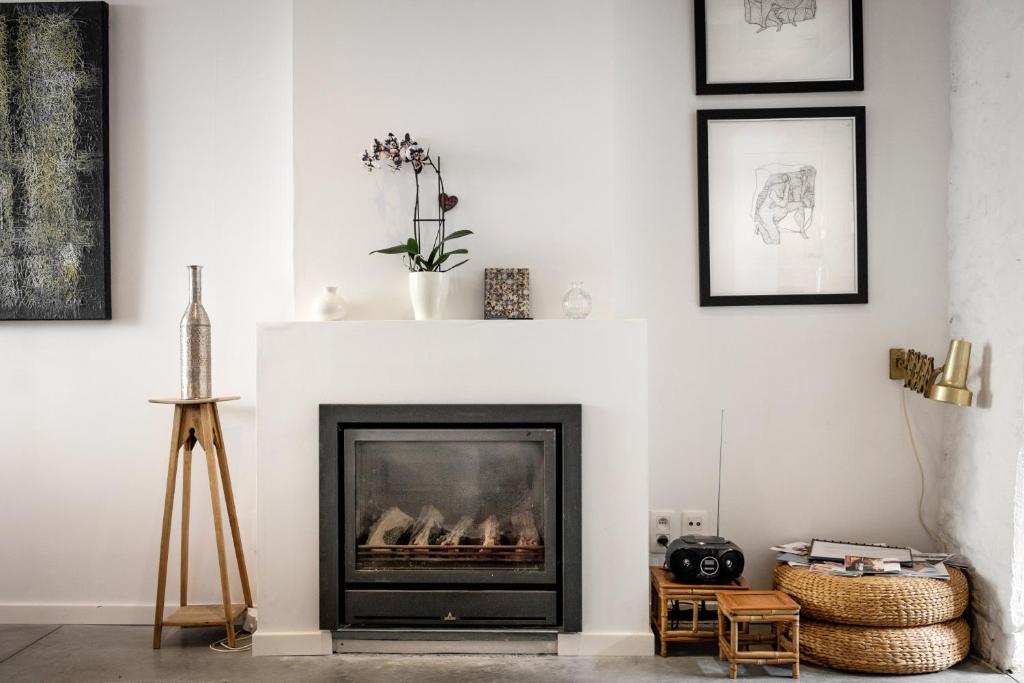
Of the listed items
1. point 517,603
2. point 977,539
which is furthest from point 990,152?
point 517,603

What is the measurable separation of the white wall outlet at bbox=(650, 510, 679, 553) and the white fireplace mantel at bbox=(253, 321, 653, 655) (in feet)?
1.04

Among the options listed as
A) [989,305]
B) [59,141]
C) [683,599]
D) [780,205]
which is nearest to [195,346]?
[59,141]

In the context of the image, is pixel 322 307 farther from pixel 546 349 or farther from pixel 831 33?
pixel 831 33

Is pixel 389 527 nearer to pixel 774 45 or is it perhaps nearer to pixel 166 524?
pixel 166 524

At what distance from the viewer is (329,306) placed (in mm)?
2859

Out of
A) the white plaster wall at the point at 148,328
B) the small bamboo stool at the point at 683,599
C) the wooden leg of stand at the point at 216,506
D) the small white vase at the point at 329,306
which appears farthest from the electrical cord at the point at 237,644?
the small bamboo stool at the point at 683,599

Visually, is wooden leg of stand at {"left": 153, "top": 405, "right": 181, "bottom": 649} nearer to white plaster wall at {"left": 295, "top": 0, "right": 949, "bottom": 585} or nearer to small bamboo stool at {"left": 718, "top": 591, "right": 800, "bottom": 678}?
white plaster wall at {"left": 295, "top": 0, "right": 949, "bottom": 585}

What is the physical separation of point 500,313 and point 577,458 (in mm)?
566

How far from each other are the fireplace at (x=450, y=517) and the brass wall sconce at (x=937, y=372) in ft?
4.00

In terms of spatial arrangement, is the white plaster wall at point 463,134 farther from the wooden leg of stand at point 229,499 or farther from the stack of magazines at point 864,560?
the stack of magazines at point 864,560

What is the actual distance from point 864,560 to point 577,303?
1.28 metres

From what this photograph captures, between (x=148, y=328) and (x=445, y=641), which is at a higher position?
(x=148, y=328)

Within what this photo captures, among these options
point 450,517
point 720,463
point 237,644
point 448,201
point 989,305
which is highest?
point 448,201

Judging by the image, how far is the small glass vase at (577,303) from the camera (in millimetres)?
2854
